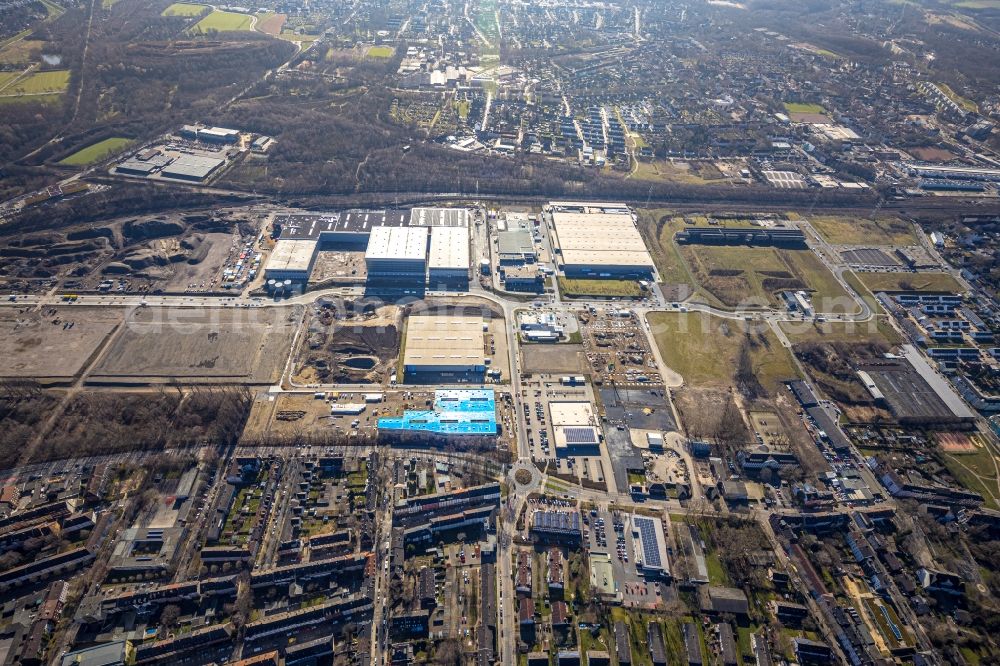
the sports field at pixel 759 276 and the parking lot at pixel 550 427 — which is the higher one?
the sports field at pixel 759 276

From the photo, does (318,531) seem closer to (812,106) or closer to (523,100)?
(523,100)

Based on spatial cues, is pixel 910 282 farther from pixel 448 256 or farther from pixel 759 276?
pixel 448 256

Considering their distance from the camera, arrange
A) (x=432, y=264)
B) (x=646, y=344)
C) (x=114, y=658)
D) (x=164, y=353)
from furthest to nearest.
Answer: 1. (x=432, y=264)
2. (x=646, y=344)
3. (x=164, y=353)
4. (x=114, y=658)

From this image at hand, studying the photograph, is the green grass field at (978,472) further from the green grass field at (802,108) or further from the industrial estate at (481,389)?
the green grass field at (802,108)

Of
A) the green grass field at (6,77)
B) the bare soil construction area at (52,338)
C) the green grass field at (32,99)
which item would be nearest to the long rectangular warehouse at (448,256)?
the bare soil construction area at (52,338)

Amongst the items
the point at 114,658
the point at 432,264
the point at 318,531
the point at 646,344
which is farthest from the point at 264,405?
the point at 646,344

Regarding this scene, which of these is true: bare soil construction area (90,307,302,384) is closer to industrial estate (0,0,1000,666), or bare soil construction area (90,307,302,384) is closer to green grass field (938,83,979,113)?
industrial estate (0,0,1000,666)
